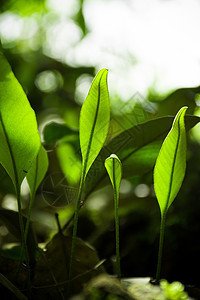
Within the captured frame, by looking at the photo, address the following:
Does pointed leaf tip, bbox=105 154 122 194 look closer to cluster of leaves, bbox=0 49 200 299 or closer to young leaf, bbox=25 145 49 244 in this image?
cluster of leaves, bbox=0 49 200 299

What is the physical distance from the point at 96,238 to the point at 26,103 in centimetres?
45

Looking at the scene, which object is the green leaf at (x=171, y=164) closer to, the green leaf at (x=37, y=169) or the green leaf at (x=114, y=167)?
the green leaf at (x=114, y=167)

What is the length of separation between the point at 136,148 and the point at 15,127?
0.63 ft

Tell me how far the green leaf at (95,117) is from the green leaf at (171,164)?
0.06 m

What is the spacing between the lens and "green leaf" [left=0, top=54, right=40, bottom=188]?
332mm

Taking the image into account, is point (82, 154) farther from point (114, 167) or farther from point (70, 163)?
point (70, 163)

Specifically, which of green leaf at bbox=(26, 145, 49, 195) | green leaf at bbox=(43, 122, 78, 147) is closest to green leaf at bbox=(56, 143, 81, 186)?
green leaf at bbox=(43, 122, 78, 147)

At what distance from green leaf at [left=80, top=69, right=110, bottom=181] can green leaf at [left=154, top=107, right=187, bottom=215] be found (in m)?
0.06

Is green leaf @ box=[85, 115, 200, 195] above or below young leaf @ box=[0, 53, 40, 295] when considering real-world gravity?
below

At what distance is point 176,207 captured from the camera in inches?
28.2

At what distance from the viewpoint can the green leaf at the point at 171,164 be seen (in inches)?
12.5

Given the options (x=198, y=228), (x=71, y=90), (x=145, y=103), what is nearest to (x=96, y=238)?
(x=198, y=228)

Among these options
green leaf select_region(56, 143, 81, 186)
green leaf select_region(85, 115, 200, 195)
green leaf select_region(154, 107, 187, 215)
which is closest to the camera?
green leaf select_region(154, 107, 187, 215)

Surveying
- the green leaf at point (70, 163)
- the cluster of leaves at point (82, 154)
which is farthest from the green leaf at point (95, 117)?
the green leaf at point (70, 163)
